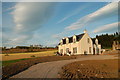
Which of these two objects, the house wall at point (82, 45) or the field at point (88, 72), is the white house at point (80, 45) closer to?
the house wall at point (82, 45)

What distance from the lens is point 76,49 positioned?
3062 cm

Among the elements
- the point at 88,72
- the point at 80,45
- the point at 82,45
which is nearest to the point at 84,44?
the point at 82,45

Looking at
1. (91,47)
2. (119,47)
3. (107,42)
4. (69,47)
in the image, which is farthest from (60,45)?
(107,42)

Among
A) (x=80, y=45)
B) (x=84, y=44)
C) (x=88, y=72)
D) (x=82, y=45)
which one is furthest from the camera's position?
(x=84, y=44)

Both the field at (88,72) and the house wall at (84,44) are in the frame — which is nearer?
the field at (88,72)

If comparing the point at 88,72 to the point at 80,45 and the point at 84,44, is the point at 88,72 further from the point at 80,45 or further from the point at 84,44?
the point at 84,44

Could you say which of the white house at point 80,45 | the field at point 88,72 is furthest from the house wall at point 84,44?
the field at point 88,72

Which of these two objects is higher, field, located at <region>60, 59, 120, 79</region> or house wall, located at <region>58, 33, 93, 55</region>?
house wall, located at <region>58, 33, 93, 55</region>

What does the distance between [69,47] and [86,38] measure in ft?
17.9

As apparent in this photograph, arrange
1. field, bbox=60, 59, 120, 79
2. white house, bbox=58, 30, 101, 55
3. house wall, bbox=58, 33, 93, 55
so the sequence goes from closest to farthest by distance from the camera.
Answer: field, bbox=60, 59, 120, 79 → house wall, bbox=58, 33, 93, 55 → white house, bbox=58, 30, 101, 55

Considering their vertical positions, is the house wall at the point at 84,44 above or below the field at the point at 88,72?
above

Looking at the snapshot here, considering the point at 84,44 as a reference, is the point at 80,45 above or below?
below

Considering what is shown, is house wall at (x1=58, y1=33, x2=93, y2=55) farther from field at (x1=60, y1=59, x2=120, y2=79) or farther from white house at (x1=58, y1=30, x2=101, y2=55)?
field at (x1=60, y1=59, x2=120, y2=79)

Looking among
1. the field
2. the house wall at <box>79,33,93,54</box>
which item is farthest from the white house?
the field
